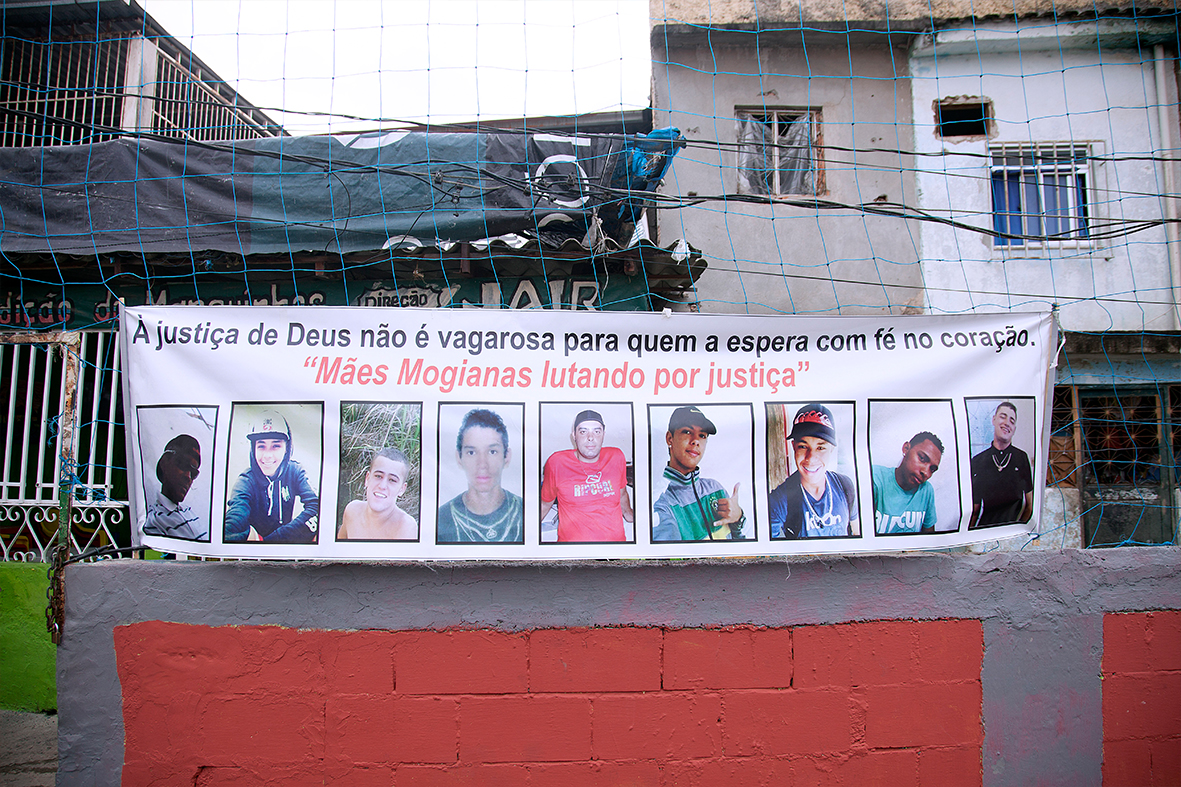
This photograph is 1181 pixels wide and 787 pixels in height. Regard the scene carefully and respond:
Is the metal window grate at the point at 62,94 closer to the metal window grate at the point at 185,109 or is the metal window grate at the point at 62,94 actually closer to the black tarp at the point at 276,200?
the metal window grate at the point at 185,109

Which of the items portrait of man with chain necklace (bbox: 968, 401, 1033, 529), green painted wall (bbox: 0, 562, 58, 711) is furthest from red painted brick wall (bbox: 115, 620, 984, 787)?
green painted wall (bbox: 0, 562, 58, 711)

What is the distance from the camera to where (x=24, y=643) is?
412 centimetres

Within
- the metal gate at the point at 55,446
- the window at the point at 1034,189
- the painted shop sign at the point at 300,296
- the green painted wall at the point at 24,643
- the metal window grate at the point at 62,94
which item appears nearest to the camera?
the metal gate at the point at 55,446

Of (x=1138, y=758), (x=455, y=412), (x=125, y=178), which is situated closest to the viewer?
(x=455, y=412)

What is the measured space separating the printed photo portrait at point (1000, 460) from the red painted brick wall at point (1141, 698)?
720 millimetres

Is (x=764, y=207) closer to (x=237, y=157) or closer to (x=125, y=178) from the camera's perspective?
(x=237, y=157)

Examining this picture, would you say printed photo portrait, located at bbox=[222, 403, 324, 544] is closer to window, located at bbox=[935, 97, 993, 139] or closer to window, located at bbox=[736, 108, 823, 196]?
window, located at bbox=[736, 108, 823, 196]

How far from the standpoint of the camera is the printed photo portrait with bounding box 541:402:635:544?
2.70m

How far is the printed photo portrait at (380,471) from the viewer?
266 cm

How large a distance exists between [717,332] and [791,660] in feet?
4.72

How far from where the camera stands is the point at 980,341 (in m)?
2.86

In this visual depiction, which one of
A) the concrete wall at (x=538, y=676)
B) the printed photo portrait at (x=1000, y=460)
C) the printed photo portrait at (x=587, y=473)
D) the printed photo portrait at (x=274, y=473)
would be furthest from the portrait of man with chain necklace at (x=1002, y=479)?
the printed photo portrait at (x=274, y=473)

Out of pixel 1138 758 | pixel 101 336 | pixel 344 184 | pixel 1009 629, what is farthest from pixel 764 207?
pixel 101 336

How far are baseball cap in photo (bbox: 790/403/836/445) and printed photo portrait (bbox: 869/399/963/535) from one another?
182 millimetres
